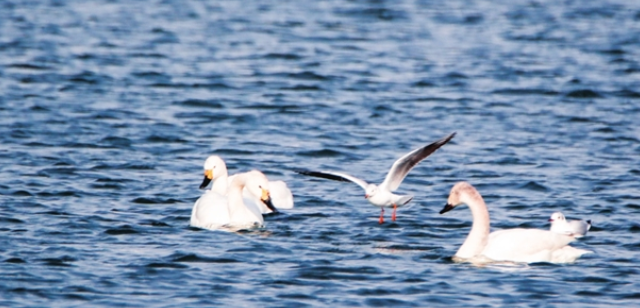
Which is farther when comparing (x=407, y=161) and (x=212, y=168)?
(x=212, y=168)

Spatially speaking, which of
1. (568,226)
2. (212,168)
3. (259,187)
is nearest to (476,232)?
(568,226)

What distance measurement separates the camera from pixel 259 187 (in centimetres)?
1271

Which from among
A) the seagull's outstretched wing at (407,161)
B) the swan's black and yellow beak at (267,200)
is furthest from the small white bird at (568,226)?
the swan's black and yellow beak at (267,200)

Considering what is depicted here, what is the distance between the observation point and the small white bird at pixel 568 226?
11.4 m

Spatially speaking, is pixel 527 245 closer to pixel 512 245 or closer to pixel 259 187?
pixel 512 245

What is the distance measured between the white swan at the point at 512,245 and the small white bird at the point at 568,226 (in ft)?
1.95

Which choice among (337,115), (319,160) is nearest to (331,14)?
(337,115)

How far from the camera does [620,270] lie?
1051cm

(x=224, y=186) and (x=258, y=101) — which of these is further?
(x=258, y=101)

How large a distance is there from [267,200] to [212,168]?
5.05 ft

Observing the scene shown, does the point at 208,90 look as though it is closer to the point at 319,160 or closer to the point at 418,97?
the point at 418,97

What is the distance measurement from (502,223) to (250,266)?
354 centimetres

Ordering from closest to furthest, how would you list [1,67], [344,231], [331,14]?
[344,231], [1,67], [331,14]

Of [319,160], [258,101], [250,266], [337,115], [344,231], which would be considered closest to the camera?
[250,266]
